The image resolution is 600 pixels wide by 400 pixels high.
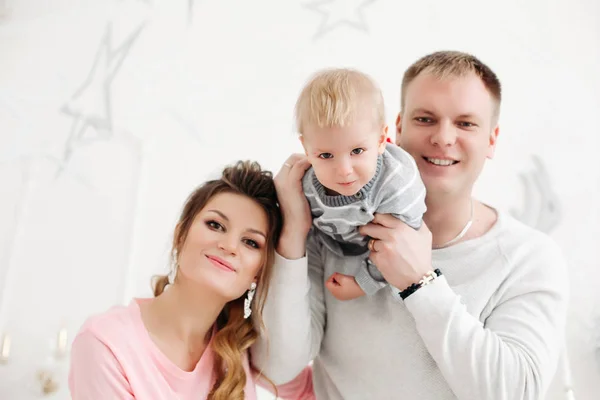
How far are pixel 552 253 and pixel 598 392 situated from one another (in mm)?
1250

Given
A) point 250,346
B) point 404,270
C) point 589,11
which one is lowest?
point 250,346

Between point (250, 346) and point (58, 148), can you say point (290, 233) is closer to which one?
point (250, 346)

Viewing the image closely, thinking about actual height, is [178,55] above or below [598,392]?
above

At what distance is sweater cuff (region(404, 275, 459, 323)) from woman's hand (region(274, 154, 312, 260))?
281 mm

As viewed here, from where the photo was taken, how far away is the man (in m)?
1.24

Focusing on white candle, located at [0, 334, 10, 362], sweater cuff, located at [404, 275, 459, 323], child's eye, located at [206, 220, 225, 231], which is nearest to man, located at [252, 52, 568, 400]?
sweater cuff, located at [404, 275, 459, 323]

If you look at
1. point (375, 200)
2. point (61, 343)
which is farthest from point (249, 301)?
point (61, 343)

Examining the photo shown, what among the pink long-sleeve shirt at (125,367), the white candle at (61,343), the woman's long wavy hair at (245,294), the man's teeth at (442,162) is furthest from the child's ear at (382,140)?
the white candle at (61,343)

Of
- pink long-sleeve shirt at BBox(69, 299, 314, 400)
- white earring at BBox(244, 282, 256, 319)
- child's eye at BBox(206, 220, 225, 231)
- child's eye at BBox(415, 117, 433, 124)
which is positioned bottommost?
pink long-sleeve shirt at BBox(69, 299, 314, 400)

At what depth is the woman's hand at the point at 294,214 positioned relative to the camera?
54.4 inches

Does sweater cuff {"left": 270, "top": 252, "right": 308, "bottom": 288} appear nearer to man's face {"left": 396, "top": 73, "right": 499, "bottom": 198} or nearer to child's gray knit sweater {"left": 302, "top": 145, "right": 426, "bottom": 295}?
child's gray knit sweater {"left": 302, "top": 145, "right": 426, "bottom": 295}

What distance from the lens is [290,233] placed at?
1386 mm

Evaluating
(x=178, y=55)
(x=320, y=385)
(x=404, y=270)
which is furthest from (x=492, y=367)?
(x=178, y=55)

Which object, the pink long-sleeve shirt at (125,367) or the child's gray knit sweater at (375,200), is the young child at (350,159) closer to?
the child's gray knit sweater at (375,200)
